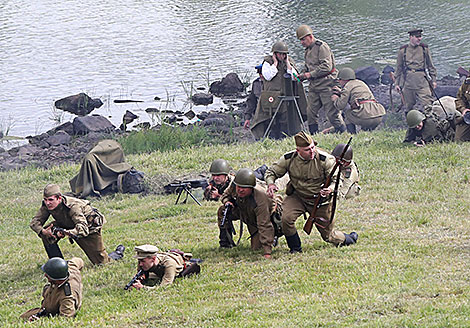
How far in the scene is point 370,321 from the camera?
763 cm

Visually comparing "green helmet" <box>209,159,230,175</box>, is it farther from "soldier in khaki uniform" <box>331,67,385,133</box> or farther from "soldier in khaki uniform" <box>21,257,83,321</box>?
"soldier in khaki uniform" <box>331,67,385,133</box>

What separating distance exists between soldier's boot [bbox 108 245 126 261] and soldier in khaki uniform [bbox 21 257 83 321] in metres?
2.20

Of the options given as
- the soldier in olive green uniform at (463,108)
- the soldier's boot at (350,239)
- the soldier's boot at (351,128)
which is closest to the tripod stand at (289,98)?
the soldier's boot at (351,128)

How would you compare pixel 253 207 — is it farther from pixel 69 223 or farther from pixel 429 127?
pixel 429 127

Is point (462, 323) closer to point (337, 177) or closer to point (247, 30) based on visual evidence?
point (337, 177)

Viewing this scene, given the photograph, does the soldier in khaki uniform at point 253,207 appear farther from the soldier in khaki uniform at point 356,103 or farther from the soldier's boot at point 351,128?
the soldier's boot at point 351,128

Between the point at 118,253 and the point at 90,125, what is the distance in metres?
12.8

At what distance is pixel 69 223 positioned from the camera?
1116 centimetres

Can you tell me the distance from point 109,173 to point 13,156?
6826 millimetres

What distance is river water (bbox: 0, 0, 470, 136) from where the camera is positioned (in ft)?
95.8

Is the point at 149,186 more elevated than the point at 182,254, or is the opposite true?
the point at 182,254

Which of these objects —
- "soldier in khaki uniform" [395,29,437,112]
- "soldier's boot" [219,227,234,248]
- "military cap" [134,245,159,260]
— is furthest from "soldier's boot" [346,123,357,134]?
"military cap" [134,245,159,260]

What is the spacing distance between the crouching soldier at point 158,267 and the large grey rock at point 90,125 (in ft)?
46.2

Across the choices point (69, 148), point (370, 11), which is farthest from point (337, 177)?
point (370, 11)
